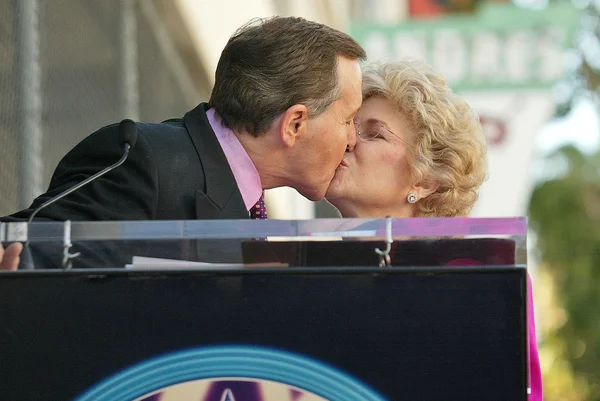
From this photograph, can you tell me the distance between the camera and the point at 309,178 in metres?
3.75

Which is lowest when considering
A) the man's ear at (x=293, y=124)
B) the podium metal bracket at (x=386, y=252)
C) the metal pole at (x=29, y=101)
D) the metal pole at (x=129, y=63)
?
the podium metal bracket at (x=386, y=252)

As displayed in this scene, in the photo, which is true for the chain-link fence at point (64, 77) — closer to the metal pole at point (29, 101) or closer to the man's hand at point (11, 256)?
the metal pole at point (29, 101)

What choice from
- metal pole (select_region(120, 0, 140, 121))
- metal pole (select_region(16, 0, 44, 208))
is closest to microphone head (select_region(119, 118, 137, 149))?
metal pole (select_region(16, 0, 44, 208))

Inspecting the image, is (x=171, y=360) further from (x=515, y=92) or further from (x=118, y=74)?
(x=515, y=92)

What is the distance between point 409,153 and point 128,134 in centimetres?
139

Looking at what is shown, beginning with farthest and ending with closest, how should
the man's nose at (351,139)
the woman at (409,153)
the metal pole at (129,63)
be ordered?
the metal pole at (129,63)
the woman at (409,153)
the man's nose at (351,139)

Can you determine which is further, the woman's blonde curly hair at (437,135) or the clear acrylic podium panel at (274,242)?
the woman's blonde curly hair at (437,135)

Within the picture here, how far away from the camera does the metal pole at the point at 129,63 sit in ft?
22.5

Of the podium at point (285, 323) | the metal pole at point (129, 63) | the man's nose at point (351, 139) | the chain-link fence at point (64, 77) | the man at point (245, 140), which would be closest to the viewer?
the podium at point (285, 323)

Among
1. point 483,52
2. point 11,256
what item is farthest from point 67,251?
point 483,52

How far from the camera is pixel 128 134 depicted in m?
2.93

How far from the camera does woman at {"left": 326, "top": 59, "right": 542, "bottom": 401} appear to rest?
4062 mm

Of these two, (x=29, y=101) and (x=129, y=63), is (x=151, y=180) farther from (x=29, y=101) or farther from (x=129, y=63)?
(x=129, y=63)

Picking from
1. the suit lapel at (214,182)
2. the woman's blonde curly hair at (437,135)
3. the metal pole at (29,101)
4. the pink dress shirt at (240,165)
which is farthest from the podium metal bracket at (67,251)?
the metal pole at (29,101)
